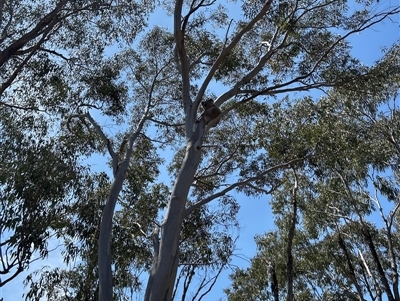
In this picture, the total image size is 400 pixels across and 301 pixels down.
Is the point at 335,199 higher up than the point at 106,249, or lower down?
higher up

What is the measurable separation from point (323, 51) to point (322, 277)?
6.17 m

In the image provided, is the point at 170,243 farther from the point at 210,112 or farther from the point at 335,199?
the point at 335,199

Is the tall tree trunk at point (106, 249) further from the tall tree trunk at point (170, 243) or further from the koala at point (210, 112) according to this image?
the koala at point (210, 112)

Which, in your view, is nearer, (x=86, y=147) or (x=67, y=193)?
(x=67, y=193)

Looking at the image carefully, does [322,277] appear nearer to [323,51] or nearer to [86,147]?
[323,51]

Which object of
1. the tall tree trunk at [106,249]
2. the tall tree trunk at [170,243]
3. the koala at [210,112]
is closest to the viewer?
the tall tree trunk at [170,243]

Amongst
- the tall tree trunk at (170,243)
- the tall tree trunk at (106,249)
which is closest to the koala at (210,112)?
the tall tree trunk at (170,243)

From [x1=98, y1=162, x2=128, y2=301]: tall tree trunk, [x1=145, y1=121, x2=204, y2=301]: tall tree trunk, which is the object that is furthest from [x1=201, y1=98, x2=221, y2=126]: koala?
[x1=98, y1=162, x2=128, y2=301]: tall tree trunk

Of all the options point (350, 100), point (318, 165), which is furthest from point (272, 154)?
point (350, 100)

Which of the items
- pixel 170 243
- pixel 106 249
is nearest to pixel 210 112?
pixel 170 243

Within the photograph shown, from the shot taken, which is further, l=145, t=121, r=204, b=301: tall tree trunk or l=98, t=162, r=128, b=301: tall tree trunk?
l=98, t=162, r=128, b=301: tall tree trunk

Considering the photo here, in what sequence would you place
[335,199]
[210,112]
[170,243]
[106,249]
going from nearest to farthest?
[170,243]
[106,249]
[210,112]
[335,199]

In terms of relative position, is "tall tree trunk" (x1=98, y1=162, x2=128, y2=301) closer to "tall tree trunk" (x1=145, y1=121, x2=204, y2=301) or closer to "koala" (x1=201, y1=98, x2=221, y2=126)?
"tall tree trunk" (x1=145, y1=121, x2=204, y2=301)

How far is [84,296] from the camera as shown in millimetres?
6477
